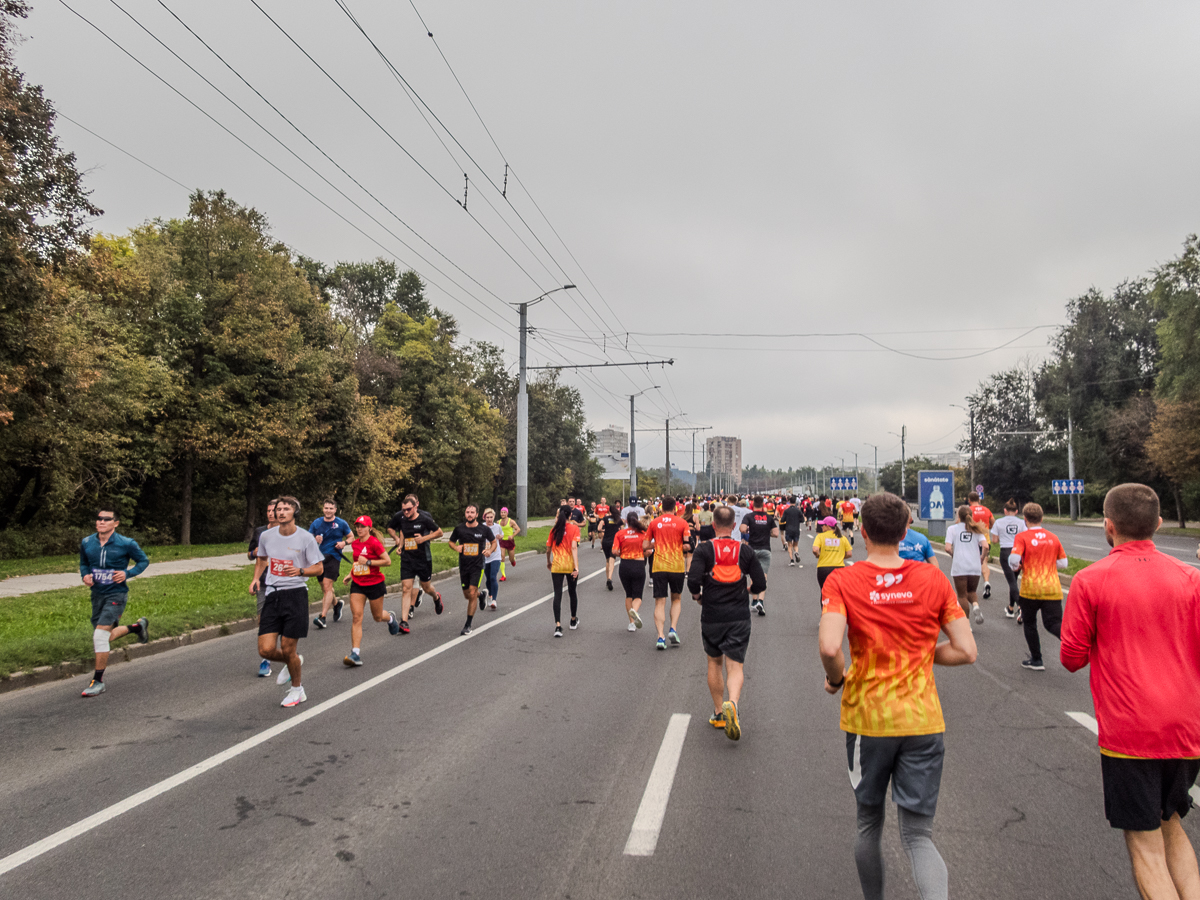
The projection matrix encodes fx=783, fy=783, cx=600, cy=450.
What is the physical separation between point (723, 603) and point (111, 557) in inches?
233

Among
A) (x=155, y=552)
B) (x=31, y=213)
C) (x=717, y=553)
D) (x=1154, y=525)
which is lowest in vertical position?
(x=155, y=552)

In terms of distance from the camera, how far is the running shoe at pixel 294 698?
271 inches

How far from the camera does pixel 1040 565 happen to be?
27.3 ft

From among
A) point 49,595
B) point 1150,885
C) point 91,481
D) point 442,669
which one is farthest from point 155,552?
point 1150,885

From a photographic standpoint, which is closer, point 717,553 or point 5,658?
point 717,553

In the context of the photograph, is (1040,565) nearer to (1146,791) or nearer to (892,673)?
(1146,791)

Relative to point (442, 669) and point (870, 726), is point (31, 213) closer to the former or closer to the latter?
point (442, 669)

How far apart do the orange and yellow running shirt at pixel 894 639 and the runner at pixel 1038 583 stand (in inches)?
237

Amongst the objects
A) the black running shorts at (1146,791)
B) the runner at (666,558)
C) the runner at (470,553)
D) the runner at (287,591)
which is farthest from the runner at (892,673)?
the runner at (470,553)

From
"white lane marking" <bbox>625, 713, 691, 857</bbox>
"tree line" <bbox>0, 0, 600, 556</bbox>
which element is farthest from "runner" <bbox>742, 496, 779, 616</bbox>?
"tree line" <bbox>0, 0, 600, 556</bbox>

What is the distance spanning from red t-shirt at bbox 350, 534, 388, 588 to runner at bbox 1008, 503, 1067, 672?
7116 mm

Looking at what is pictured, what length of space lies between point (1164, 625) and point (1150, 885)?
98 cm

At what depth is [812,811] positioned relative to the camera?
4445 mm

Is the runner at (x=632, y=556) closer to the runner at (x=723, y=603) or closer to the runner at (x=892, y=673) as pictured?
the runner at (x=723, y=603)
